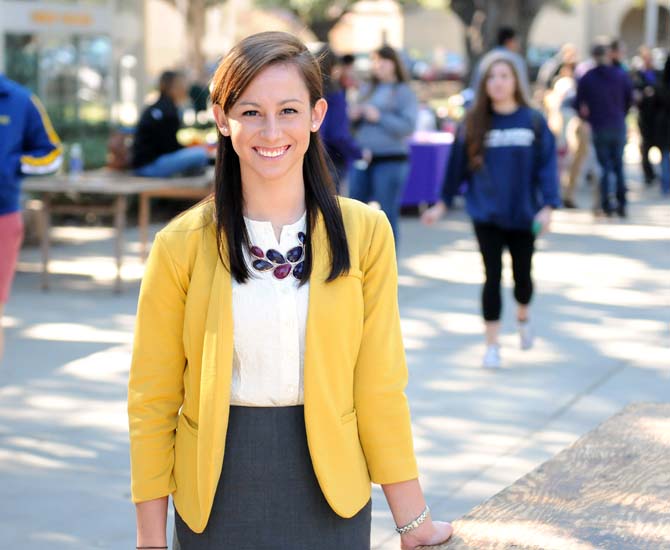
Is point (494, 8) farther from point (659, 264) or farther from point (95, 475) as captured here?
point (95, 475)

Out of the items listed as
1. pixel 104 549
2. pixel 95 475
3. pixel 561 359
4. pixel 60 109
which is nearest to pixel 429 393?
pixel 561 359

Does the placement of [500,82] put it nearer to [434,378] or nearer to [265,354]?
[434,378]

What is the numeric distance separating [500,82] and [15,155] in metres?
2.71

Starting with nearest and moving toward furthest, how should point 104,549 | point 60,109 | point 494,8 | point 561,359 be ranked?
point 104,549, point 561,359, point 60,109, point 494,8

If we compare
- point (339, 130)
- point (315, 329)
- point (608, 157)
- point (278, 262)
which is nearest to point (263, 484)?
point (315, 329)

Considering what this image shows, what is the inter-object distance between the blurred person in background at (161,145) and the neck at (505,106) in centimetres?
457

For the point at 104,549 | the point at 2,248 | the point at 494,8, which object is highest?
the point at 494,8

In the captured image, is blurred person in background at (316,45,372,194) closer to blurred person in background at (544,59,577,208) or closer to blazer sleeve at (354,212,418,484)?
blurred person in background at (544,59,577,208)

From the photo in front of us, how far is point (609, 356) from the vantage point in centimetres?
794

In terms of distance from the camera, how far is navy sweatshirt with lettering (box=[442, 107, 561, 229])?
24.3ft

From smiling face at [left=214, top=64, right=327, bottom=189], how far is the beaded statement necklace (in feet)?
0.45

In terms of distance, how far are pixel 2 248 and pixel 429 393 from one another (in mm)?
2350

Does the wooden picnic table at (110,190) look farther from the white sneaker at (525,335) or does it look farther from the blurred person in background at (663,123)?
the blurred person in background at (663,123)

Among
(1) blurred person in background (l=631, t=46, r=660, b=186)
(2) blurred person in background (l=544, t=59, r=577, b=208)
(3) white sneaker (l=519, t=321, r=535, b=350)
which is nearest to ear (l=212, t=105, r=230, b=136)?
(3) white sneaker (l=519, t=321, r=535, b=350)
